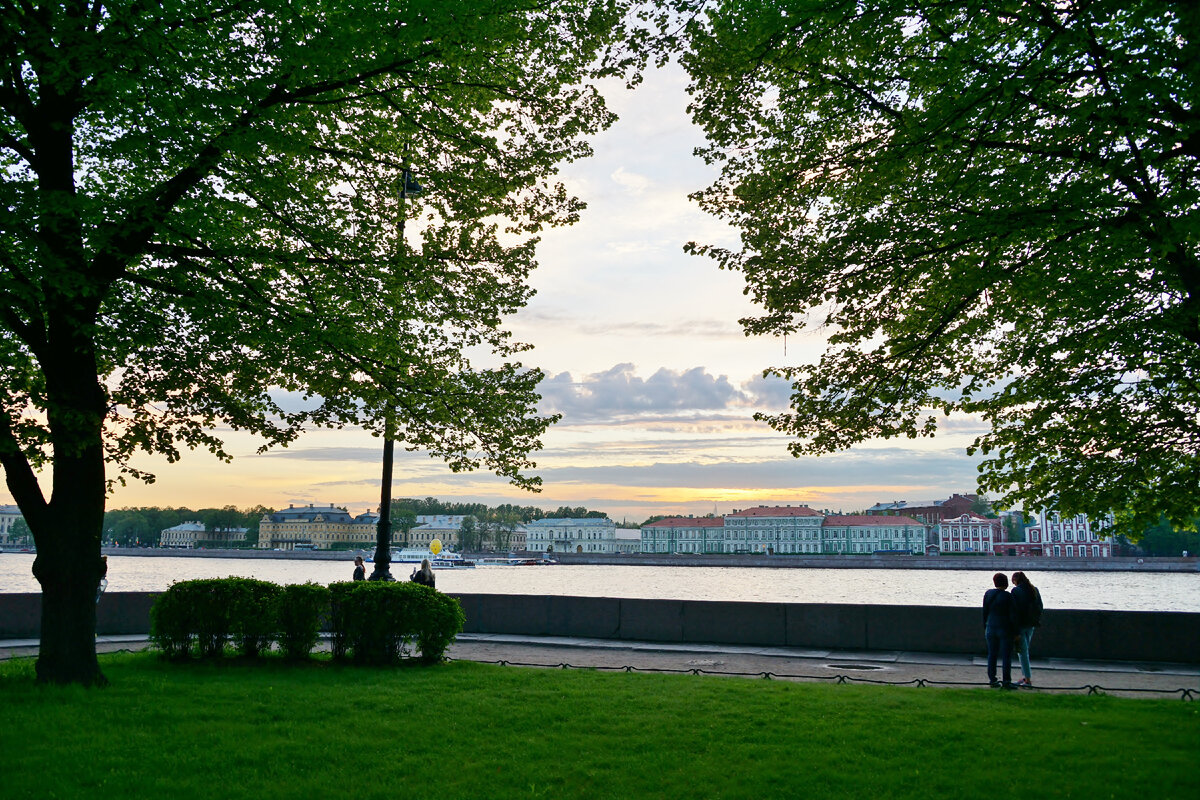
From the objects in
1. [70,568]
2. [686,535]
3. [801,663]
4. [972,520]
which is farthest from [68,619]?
[972,520]

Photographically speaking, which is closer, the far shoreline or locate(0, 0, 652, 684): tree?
locate(0, 0, 652, 684): tree

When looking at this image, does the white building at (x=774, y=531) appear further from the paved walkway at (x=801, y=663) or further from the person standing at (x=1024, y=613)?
the person standing at (x=1024, y=613)

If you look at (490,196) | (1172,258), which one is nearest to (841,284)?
(1172,258)

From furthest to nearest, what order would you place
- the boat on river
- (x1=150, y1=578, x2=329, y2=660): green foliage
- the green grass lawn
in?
1. the boat on river
2. (x1=150, y1=578, x2=329, y2=660): green foliage
3. the green grass lawn

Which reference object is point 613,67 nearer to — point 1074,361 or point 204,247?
point 204,247

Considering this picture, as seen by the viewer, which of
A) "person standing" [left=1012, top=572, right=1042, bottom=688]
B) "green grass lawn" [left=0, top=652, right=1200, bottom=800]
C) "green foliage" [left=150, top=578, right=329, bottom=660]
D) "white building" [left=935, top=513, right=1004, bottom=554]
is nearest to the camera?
"green grass lawn" [left=0, top=652, right=1200, bottom=800]

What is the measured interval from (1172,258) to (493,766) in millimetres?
8022

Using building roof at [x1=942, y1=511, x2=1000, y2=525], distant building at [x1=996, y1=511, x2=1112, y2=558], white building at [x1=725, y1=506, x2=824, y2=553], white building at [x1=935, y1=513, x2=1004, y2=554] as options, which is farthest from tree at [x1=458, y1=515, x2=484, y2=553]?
distant building at [x1=996, y1=511, x2=1112, y2=558]

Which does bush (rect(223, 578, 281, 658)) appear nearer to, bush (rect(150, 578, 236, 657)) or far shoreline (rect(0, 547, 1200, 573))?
bush (rect(150, 578, 236, 657))

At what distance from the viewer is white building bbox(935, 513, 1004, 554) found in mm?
170375

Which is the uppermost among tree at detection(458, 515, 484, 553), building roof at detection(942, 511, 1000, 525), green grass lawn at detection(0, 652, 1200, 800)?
building roof at detection(942, 511, 1000, 525)

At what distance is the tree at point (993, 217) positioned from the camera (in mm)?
7359

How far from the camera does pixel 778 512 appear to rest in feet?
612

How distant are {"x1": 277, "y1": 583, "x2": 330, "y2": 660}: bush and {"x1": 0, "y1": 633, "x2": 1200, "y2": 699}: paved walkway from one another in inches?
105
